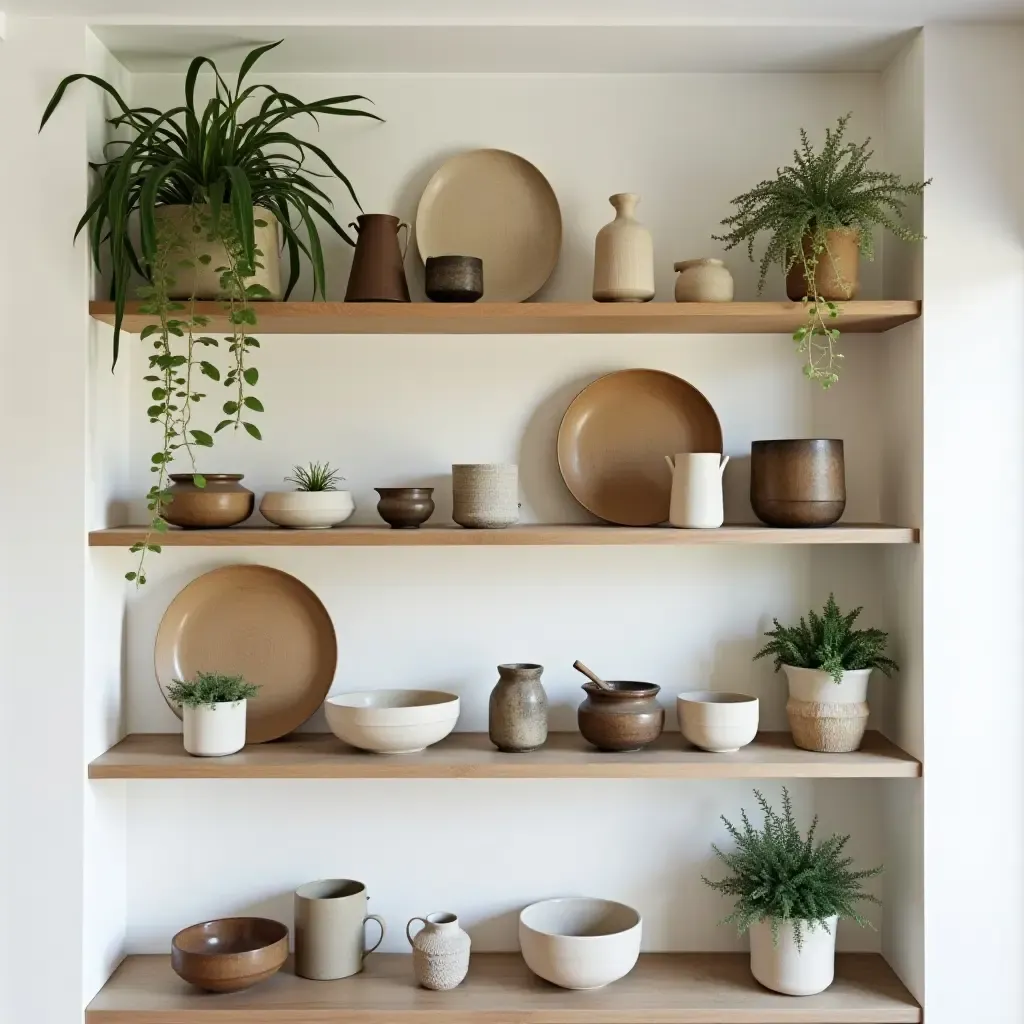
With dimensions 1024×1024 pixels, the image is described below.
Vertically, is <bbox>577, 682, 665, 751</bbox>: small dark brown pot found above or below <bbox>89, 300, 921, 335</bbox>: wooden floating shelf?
below

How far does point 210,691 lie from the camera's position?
2.09m

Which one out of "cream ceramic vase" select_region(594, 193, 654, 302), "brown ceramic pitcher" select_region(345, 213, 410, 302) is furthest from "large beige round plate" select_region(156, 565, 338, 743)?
"cream ceramic vase" select_region(594, 193, 654, 302)

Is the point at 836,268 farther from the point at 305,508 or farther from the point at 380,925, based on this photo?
the point at 380,925

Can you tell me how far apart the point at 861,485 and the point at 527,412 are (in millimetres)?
736

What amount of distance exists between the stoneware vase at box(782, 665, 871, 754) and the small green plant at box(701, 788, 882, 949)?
0.20m

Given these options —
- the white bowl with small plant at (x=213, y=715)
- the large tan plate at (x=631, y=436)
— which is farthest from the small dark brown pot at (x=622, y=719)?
the white bowl with small plant at (x=213, y=715)

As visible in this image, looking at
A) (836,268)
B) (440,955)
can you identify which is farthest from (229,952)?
(836,268)

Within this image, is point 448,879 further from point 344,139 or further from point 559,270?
point 344,139

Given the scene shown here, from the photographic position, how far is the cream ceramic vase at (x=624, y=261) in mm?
2059

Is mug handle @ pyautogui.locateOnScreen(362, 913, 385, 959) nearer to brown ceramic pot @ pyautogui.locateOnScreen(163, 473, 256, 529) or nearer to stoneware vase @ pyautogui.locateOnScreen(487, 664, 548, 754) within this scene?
stoneware vase @ pyautogui.locateOnScreen(487, 664, 548, 754)

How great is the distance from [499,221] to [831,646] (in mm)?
1113

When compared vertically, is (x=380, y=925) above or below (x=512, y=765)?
below

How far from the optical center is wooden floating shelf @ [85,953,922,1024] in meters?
2.00

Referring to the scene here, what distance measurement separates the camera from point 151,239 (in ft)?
6.19
